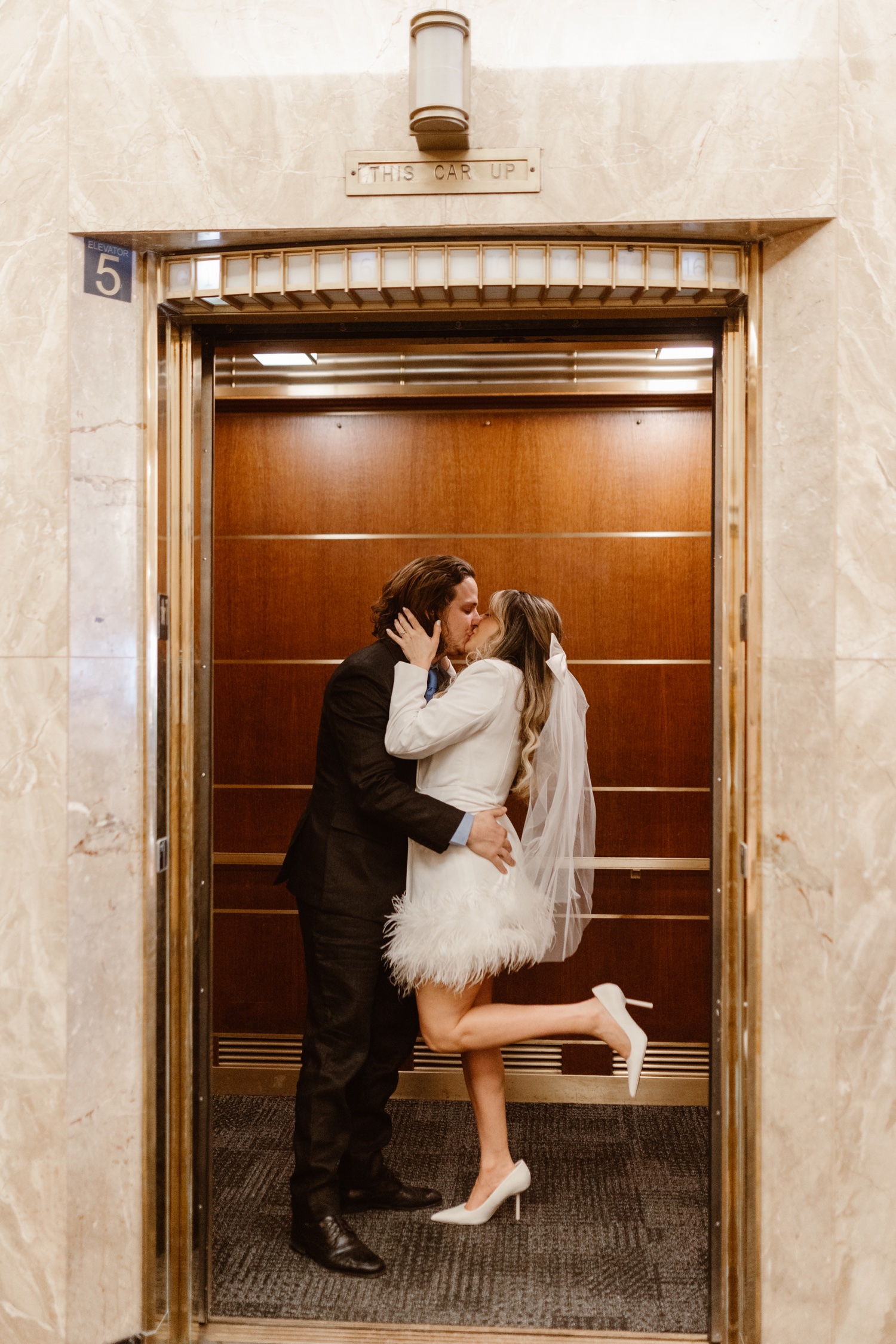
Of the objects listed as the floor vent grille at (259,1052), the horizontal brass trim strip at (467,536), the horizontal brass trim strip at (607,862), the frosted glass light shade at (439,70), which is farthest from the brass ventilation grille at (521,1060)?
the frosted glass light shade at (439,70)

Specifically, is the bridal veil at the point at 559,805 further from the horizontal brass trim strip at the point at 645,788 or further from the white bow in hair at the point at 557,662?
the horizontal brass trim strip at the point at 645,788

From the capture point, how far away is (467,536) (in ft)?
11.5

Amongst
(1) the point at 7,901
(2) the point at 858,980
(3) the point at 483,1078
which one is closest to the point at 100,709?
(1) the point at 7,901

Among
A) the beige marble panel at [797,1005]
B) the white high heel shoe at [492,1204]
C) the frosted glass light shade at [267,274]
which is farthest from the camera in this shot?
the white high heel shoe at [492,1204]

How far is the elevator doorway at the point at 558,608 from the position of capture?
11.4 feet

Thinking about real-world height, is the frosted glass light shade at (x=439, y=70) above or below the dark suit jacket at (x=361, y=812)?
above

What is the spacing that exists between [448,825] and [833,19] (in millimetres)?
1889

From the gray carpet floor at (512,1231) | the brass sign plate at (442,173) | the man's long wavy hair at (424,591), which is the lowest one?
the gray carpet floor at (512,1231)

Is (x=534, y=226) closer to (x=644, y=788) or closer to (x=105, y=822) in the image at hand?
(x=105, y=822)

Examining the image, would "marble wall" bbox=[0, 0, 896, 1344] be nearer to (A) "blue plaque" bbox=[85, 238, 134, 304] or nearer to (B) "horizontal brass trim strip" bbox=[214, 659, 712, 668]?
(A) "blue plaque" bbox=[85, 238, 134, 304]

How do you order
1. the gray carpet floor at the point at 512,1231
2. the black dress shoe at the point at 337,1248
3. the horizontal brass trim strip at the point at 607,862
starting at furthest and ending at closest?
1. the horizontal brass trim strip at the point at 607,862
2. the black dress shoe at the point at 337,1248
3. the gray carpet floor at the point at 512,1231

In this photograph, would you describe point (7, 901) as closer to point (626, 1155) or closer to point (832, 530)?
point (832, 530)

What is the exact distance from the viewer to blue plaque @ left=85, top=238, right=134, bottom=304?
2039 millimetres

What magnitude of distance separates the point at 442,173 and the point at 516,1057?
2833mm
